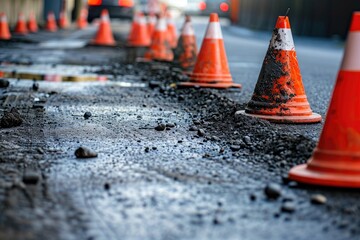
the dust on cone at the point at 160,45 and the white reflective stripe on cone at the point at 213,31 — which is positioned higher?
the white reflective stripe on cone at the point at 213,31

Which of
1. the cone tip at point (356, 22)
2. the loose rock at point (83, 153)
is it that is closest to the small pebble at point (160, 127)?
the loose rock at point (83, 153)

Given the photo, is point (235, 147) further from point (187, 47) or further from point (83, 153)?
point (187, 47)

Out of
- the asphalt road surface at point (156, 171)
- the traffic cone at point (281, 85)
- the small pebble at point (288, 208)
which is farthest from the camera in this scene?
the traffic cone at point (281, 85)

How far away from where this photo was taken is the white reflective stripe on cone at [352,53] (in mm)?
4262

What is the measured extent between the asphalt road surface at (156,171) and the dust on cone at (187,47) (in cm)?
318

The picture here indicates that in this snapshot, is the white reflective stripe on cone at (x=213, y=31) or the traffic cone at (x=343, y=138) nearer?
the traffic cone at (x=343, y=138)

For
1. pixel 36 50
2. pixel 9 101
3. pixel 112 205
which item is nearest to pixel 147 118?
pixel 9 101

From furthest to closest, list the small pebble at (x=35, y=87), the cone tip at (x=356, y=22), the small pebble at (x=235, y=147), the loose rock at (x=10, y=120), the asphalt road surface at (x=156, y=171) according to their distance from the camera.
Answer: the small pebble at (x=35, y=87), the loose rock at (x=10, y=120), the small pebble at (x=235, y=147), the cone tip at (x=356, y=22), the asphalt road surface at (x=156, y=171)

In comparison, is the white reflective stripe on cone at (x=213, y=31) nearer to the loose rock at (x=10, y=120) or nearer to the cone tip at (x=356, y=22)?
the loose rock at (x=10, y=120)

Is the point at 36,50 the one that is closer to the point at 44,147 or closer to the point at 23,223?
the point at 44,147

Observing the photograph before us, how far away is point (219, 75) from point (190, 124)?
2688 mm

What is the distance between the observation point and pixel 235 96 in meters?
8.02

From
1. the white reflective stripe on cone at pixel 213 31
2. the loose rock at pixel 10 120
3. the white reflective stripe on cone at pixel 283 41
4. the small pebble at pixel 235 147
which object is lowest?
the loose rock at pixel 10 120

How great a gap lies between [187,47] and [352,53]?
7385 millimetres
